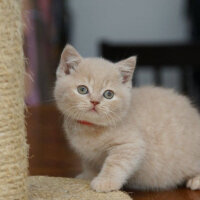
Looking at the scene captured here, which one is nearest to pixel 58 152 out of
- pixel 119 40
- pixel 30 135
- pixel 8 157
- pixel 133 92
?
pixel 30 135

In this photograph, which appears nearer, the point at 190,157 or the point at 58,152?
the point at 190,157

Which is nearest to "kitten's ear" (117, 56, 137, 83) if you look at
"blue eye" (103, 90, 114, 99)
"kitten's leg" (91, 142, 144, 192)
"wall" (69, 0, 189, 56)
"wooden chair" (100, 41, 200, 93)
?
"blue eye" (103, 90, 114, 99)

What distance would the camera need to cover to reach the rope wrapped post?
0.99 m

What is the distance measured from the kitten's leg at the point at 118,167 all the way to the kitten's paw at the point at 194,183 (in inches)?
8.0

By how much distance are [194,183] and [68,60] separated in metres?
0.57

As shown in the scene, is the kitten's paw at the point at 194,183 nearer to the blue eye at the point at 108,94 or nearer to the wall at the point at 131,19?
the blue eye at the point at 108,94

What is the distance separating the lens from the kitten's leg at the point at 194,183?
4.40 feet

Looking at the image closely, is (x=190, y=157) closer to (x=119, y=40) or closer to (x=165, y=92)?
(x=165, y=92)

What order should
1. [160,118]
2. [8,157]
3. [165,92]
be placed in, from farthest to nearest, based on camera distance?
[165,92]
[160,118]
[8,157]

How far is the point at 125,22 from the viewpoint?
4578 mm

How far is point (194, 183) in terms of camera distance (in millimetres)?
1352

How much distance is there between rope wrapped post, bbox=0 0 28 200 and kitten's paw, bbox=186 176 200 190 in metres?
0.57

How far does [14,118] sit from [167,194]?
1.83ft

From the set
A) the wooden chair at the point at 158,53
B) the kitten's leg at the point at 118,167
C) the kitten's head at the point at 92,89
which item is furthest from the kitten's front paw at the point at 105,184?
the wooden chair at the point at 158,53
